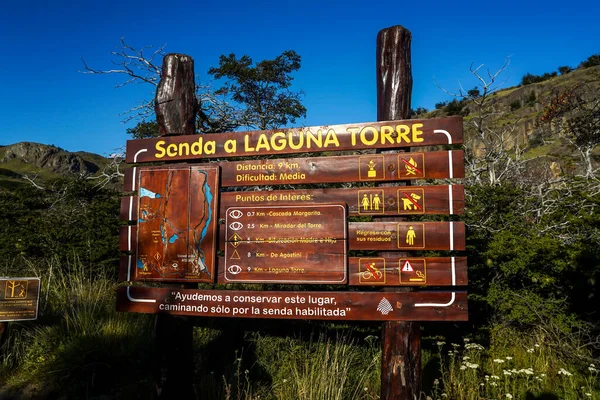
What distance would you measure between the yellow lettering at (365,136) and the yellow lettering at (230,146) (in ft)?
4.40

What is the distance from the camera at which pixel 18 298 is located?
5023 mm

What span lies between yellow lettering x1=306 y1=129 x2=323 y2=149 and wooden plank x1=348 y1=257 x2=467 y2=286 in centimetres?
121

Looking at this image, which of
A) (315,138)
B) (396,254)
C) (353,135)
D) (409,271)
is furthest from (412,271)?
(315,138)

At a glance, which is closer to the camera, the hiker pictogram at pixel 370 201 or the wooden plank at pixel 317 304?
the wooden plank at pixel 317 304

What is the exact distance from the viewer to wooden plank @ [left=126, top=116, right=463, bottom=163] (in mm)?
4238

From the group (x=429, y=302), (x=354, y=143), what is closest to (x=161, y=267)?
(x=354, y=143)

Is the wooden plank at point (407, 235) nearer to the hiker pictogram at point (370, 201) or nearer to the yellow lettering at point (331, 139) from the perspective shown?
the hiker pictogram at point (370, 201)

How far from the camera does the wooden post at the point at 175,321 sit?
461cm

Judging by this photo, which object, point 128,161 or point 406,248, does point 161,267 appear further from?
point 406,248

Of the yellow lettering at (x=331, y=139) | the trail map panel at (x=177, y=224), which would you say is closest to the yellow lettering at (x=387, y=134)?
the yellow lettering at (x=331, y=139)

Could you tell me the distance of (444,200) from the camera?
13.5ft

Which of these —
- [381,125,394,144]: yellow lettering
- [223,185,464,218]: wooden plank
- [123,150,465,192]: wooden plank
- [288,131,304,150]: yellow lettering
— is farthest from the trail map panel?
[381,125,394,144]: yellow lettering

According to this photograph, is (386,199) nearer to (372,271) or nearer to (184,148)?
(372,271)

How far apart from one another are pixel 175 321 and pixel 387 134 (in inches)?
115
